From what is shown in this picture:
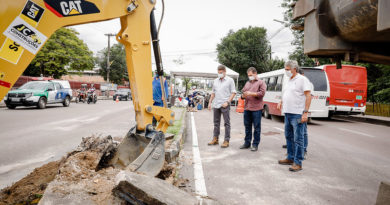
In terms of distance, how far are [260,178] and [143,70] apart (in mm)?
2424

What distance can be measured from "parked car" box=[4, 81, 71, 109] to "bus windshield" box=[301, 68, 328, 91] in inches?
569

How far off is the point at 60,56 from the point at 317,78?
1437 inches

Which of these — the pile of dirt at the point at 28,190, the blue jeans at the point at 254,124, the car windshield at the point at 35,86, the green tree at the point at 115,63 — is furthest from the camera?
the green tree at the point at 115,63

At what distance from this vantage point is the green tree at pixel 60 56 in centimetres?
3531

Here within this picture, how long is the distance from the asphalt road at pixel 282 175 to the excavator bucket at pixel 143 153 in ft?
2.36

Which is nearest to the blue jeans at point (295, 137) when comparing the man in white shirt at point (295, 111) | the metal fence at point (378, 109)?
the man in white shirt at point (295, 111)

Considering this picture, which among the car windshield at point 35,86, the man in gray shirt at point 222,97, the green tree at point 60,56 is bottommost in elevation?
the man in gray shirt at point 222,97

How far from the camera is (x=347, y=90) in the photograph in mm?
13055

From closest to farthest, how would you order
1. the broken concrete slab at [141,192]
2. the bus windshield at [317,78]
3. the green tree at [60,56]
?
the broken concrete slab at [141,192] → the bus windshield at [317,78] → the green tree at [60,56]

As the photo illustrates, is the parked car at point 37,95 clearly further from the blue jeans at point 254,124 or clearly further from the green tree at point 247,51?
the green tree at point 247,51

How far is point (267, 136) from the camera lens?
300 inches

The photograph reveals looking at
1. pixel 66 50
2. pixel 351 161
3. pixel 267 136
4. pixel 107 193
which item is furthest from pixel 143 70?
pixel 66 50

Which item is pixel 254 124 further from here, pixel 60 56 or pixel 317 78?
pixel 60 56

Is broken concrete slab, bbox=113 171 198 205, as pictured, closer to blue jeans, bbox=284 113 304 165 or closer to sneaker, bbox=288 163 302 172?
sneaker, bbox=288 163 302 172
